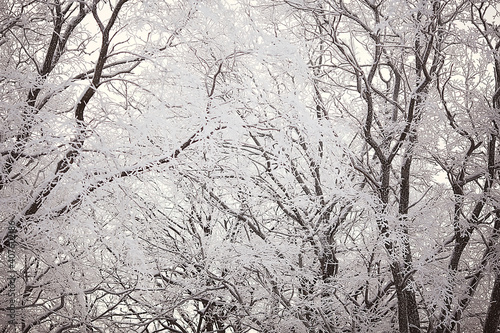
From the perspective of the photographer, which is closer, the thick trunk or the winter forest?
the winter forest

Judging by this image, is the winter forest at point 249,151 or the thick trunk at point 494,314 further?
the thick trunk at point 494,314

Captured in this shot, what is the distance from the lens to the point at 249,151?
732 centimetres

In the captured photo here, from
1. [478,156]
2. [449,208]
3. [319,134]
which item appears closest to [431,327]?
[449,208]

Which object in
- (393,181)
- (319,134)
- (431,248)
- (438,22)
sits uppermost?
(438,22)

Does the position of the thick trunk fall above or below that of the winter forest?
below

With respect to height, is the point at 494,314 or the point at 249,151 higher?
the point at 249,151

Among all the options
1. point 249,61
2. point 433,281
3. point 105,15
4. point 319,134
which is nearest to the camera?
point 319,134

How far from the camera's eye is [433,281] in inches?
252

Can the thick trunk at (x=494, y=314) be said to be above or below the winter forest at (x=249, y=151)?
below

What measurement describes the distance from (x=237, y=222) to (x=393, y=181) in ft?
9.85

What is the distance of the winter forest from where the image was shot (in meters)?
5.40

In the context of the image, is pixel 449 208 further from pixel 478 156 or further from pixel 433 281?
pixel 433 281

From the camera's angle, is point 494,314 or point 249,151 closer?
point 494,314

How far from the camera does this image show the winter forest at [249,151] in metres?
5.40
